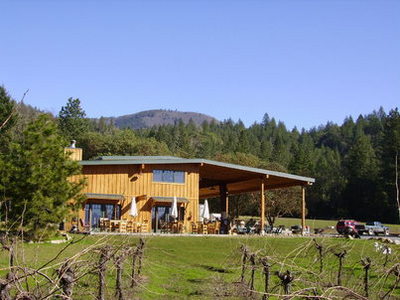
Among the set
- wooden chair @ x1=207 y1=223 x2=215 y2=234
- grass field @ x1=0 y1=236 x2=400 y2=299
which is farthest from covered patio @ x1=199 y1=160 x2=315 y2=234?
grass field @ x1=0 y1=236 x2=400 y2=299

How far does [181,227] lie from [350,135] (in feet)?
329

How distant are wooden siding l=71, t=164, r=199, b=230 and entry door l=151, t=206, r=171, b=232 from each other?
0.28 meters

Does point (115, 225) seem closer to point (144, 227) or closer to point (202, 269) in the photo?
point (144, 227)

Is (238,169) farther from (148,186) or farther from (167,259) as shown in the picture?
(167,259)

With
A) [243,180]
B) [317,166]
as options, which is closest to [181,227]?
[243,180]

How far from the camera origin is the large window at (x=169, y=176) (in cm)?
2541

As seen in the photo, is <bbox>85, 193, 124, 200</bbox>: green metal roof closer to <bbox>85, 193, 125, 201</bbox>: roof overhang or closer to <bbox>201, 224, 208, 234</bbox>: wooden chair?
<bbox>85, 193, 125, 201</bbox>: roof overhang

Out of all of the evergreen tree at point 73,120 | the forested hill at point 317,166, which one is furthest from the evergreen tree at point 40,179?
the evergreen tree at point 73,120

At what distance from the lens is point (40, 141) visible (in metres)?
17.2

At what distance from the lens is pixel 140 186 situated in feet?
81.9

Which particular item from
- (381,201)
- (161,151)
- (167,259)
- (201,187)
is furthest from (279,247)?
(381,201)

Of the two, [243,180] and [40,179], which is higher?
[243,180]

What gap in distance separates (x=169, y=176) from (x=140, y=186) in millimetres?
1556

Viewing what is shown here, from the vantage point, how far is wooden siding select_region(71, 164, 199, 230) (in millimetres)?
24203
